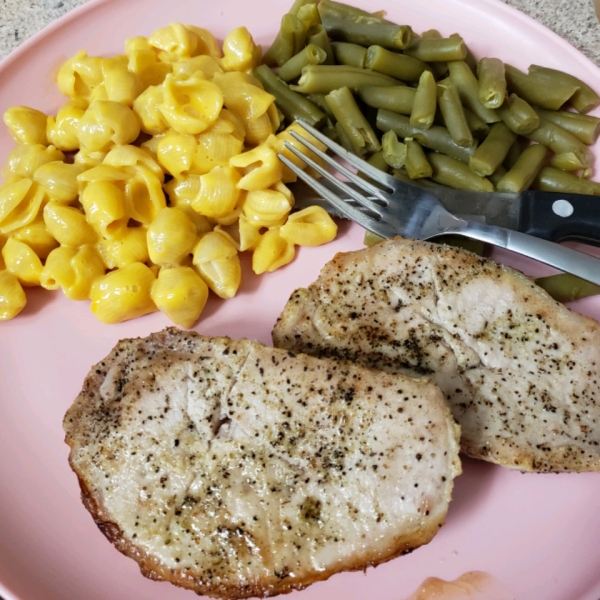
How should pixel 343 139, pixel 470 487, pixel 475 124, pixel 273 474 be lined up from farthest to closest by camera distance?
pixel 343 139 → pixel 475 124 → pixel 470 487 → pixel 273 474

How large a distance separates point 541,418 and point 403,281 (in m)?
0.59

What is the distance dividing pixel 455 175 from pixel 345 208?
1.48 feet

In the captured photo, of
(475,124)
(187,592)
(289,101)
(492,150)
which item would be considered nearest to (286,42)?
(289,101)

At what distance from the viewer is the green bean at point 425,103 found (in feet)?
7.31

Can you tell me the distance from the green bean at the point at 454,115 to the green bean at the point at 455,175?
84mm

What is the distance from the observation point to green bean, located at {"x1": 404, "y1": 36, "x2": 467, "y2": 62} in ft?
7.66

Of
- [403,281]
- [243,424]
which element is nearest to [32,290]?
[243,424]

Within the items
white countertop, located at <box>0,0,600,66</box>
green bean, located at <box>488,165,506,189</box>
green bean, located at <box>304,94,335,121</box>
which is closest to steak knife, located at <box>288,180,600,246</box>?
green bean, located at <box>488,165,506,189</box>

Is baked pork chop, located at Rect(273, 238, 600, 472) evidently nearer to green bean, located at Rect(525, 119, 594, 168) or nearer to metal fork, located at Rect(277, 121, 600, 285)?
metal fork, located at Rect(277, 121, 600, 285)

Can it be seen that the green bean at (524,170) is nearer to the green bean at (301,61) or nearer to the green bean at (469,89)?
the green bean at (469,89)

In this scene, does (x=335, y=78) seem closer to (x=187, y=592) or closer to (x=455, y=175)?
(x=455, y=175)

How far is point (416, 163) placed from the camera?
2229 millimetres

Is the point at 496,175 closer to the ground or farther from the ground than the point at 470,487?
farther from the ground

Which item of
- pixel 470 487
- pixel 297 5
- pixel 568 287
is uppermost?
pixel 297 5
